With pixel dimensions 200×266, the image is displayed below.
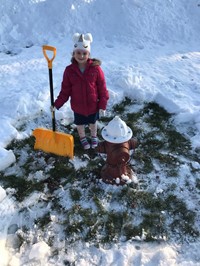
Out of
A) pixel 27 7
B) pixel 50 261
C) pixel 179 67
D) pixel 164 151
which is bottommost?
pixel 50 261

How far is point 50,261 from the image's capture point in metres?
3.34

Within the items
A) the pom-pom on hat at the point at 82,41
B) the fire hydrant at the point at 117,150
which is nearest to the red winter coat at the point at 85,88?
the pom-pom on hat at the point at 82,41

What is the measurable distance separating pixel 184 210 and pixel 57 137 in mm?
1711

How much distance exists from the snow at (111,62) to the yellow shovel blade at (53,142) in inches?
8.2

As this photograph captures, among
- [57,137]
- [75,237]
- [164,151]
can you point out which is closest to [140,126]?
[164,151]

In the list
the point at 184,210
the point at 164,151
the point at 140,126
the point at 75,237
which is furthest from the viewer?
the point at 140,126

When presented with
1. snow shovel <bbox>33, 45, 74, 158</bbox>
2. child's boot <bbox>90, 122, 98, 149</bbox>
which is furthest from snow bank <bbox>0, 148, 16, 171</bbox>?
child's boot <bbox>90, 122, 98, 149</bbox>

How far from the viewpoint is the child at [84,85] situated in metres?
3.87

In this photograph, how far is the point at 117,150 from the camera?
379cm

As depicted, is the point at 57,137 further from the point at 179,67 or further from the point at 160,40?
the point at 160,40

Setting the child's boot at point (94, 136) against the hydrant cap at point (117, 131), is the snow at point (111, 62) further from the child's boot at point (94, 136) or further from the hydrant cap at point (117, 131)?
the hydrant cap at point (117, 131)

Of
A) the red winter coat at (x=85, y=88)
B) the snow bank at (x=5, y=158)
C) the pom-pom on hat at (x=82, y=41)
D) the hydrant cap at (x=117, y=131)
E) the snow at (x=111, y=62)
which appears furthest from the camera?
the snow bank at (x=5, y=158)

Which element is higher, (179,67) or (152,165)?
(179,67)

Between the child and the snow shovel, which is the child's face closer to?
the child
